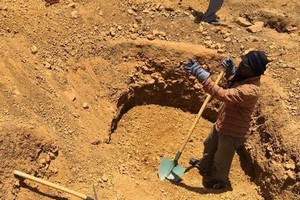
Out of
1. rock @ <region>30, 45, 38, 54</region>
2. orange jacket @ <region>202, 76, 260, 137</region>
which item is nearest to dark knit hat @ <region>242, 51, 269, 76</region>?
orange jacket @ <region>202, 76, 260, 137</region>

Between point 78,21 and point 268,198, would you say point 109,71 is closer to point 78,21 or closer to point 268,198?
point 78,21

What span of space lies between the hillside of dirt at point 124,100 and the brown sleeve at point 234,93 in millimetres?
1118

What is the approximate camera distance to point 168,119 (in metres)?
6.62

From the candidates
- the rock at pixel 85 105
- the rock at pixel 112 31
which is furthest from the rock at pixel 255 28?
the rock at pixel 85 105

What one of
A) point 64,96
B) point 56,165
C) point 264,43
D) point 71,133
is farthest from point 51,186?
point 264,43

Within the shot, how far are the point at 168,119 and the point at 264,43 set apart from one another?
5.94 ft

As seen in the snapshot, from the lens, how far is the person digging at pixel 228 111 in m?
4.52

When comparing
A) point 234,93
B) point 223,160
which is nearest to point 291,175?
point 223,160

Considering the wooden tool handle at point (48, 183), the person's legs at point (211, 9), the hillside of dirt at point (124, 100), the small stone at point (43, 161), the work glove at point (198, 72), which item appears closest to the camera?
the wooden tool handle at point (48, 183)

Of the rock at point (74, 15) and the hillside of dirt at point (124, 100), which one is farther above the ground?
the rock at point (74, 15)

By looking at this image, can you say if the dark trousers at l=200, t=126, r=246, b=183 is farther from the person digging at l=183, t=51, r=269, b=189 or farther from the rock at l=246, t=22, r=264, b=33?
the rock at l=246, t=22, r=264, b=33

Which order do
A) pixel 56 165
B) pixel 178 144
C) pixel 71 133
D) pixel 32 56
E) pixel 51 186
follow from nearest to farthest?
1. pixel 51 186
2. pixel 56 165
3. pixel 71 133
4. pixel 32 56
5. pixel 178 144

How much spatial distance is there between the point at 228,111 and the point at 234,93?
0.39m

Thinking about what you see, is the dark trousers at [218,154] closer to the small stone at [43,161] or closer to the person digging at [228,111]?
the person digging at [228,111]
